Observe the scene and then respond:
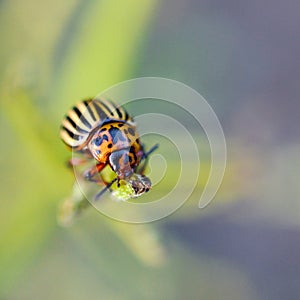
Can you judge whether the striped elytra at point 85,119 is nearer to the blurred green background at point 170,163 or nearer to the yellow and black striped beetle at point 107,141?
the yellow and black striped beetle at point 107,141

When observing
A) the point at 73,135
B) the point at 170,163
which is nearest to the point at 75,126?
the point at 73,135

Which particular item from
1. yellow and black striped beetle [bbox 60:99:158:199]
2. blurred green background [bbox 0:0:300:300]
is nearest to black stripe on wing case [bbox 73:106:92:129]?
yellow and black striped beetle [bbox 60:99:158:199]

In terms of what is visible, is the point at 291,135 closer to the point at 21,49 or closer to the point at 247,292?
the point at 247,292

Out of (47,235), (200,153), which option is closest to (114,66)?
(200,153)

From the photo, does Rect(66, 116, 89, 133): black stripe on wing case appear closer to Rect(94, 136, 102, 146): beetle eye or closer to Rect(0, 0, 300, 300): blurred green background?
Rect(94, 136, 102, 146): beetle eye

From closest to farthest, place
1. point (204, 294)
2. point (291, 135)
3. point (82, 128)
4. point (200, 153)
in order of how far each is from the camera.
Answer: point (82, 128) < point (200, 153) < point (204, 294) < point (291, 135)

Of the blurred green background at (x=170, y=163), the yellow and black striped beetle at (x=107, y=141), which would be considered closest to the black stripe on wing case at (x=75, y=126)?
the yellow and black striped beetle at (x=107, y=141)
